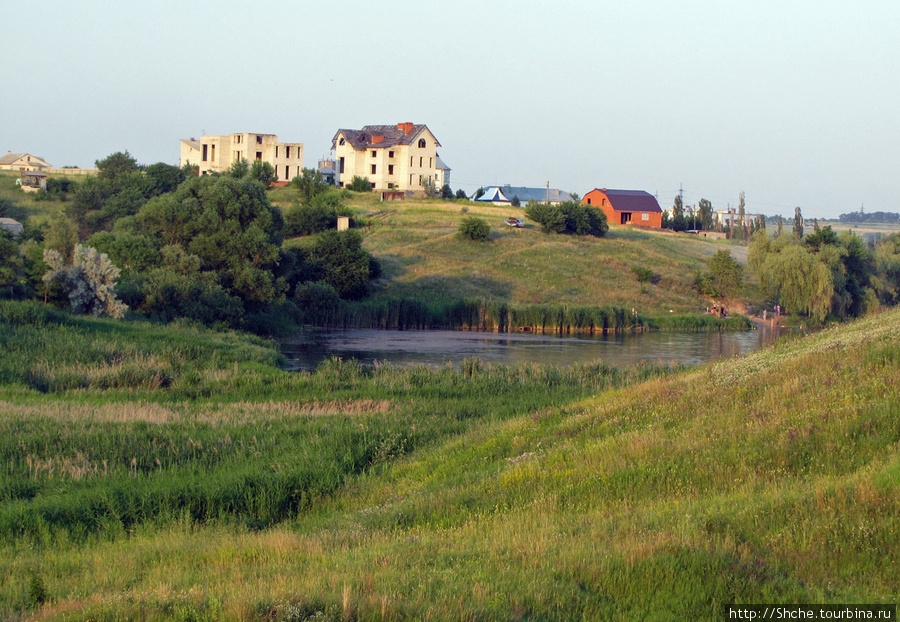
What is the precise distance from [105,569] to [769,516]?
20.4ft

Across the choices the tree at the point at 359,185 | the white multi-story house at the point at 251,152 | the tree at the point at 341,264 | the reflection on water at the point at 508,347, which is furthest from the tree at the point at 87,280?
the white multi-story house at the point at 251,152

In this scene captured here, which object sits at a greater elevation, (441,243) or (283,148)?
(283,148)

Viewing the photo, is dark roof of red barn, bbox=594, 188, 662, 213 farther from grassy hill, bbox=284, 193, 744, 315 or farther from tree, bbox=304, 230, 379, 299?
tree, bbox=304, 230, 379, 299

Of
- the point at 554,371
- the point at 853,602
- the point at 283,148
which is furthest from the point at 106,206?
the point at 853,602

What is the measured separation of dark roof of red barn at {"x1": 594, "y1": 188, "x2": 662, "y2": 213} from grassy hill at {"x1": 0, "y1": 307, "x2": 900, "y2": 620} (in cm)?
8342

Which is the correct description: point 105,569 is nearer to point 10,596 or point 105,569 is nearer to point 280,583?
point 10,596

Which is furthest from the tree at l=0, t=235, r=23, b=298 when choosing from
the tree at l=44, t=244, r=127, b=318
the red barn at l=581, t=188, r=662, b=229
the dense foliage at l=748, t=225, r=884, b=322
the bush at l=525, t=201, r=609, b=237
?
the red barn at l=581, t=188, r=662, b=229

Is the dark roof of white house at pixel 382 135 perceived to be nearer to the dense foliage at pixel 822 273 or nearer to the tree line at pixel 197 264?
the tree line at pixel 197 264

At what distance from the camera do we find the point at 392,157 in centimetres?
9506

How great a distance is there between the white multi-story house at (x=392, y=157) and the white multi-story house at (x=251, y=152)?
5.62m

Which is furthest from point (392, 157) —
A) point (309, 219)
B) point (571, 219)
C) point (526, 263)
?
point (526, 263)

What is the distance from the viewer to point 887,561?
6461mm

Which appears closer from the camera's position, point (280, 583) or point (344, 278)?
point (280, 583)

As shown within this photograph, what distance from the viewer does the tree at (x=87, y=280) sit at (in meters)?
34.9
